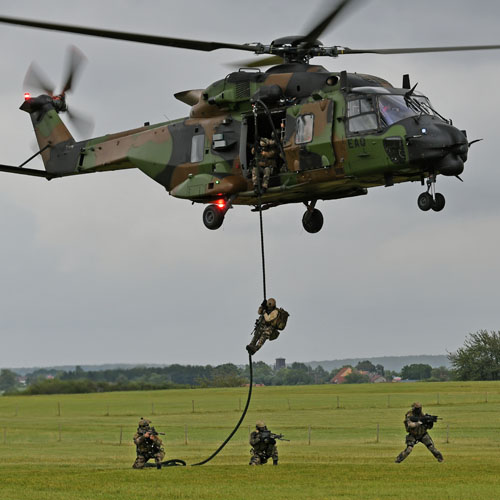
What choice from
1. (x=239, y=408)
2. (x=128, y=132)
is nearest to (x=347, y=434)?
(x=239, y=408)

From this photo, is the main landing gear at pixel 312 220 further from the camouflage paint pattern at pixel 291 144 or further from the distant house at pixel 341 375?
the distant house at pixel 341 375

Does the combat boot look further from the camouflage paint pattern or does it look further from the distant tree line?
the distant tree line

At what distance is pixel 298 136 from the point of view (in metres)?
28.5

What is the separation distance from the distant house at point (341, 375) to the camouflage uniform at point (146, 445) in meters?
130

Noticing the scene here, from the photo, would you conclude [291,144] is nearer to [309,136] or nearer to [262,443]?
[309,136]

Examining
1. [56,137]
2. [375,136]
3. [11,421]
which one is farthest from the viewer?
[11,421]

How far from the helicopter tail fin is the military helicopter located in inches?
144

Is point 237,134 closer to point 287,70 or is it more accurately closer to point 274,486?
point 287,70

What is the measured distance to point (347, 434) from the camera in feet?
198

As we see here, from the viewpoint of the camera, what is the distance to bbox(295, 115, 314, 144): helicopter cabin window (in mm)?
A: 28297

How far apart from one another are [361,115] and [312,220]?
4.39m

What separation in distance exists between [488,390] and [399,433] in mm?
35536

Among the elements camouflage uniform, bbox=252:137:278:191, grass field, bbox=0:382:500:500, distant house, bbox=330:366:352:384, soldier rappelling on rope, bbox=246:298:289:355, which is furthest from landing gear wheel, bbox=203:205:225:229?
distant house, bbox=330:366:352:384

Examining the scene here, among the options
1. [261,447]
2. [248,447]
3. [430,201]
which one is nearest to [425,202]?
[430,201]
